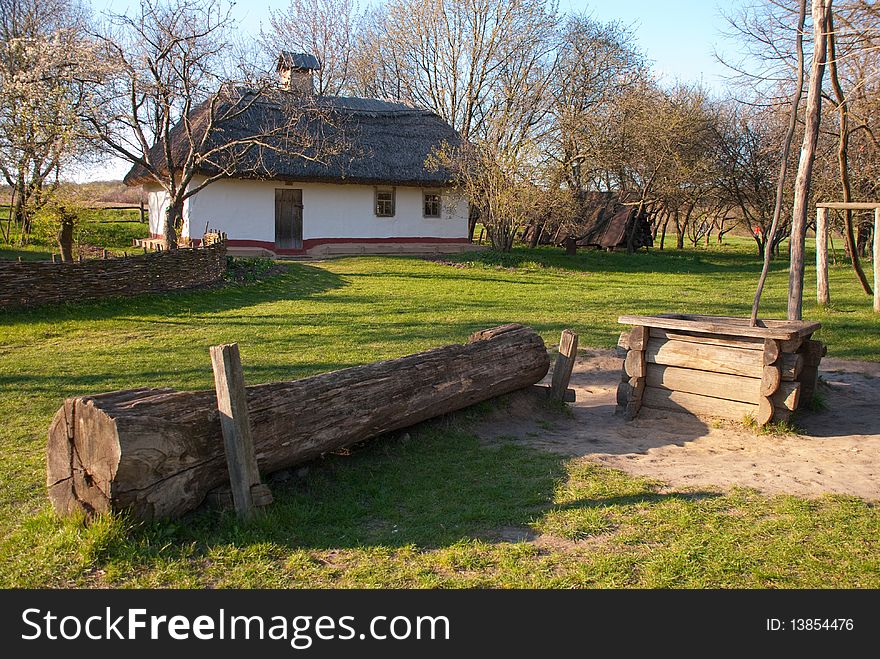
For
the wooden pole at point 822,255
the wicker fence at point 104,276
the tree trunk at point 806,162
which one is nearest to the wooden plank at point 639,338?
the tree trunk at point 806,162

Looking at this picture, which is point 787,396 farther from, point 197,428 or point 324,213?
point 324,213

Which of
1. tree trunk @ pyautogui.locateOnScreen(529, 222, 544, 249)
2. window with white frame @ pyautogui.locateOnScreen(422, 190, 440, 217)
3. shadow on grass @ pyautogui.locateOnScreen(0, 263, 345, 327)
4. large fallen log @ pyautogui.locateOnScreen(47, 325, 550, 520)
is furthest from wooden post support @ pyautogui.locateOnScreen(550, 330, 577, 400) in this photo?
tree trunk @ pyautogui.locateOnScreen(529, 222, 544, 249)

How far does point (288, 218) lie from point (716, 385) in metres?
18.5

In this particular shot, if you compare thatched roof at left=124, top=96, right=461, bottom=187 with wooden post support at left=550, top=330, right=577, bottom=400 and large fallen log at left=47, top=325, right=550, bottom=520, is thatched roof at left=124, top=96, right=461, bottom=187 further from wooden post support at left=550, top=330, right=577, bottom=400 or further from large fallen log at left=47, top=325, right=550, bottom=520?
large fallen log at left=47, top=325, right=550, bottom=520

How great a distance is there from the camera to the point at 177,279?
13828mm

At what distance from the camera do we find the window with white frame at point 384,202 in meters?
24.7

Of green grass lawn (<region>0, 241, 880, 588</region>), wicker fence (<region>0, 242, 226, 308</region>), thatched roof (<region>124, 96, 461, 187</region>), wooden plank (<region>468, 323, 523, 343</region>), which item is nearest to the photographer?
green grass lawn (<region>0, 241, 880, 588</region>)

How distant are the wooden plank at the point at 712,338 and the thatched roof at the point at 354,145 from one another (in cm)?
1420

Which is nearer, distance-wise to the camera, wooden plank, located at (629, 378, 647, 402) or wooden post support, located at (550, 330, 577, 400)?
wooden plank, located at (629, 378, 647, 402)

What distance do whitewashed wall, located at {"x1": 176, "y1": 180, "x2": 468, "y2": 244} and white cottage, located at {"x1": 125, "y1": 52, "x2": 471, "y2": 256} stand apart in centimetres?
3

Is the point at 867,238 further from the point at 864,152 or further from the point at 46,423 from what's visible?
the point at 46,423

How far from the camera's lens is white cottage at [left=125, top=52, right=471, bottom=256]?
21781 millimetres

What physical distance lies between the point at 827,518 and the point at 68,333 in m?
9.80

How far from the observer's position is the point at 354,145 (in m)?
23.5
